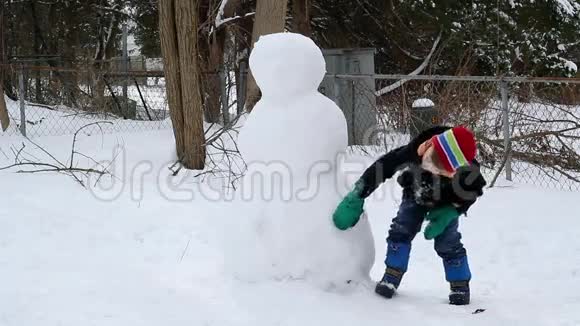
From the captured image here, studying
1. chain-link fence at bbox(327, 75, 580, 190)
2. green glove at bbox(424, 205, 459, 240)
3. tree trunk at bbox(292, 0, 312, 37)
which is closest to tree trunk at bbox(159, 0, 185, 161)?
chain-link fence at bbox(327, 75, 580, 190)

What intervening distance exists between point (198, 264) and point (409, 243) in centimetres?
142

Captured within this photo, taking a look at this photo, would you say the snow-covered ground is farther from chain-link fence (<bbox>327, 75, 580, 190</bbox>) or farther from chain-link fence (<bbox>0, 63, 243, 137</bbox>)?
chain-link fence (<bbox>0, 63, 243, 137</bbox>)

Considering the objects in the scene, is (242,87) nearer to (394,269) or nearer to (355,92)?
(355,92)

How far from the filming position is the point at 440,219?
11.0 ft

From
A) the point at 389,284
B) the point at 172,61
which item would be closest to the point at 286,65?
the point at 389,284

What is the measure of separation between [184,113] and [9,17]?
10.7 meters

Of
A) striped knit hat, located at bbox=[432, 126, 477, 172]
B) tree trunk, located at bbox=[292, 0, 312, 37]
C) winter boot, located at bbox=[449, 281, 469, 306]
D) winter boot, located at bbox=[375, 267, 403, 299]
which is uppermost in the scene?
tree trunk, located at bbox=[292, 0, 312, 37]

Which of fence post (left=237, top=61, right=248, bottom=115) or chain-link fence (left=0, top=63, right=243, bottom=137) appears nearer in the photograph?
fence post (left=237, top=61, right=248, bottom=115)

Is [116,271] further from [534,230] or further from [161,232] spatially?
[534,230]

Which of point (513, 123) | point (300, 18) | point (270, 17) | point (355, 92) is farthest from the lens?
point (300, 18)

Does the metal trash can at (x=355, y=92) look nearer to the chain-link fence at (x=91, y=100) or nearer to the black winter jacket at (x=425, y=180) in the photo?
the chain-link fence at (x=91, y=100)

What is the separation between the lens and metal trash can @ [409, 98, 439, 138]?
24.0ft

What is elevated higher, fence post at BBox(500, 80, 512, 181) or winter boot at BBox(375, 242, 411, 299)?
fence post at BBox(500, 80, 512, 181)

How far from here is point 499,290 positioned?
3803mm
